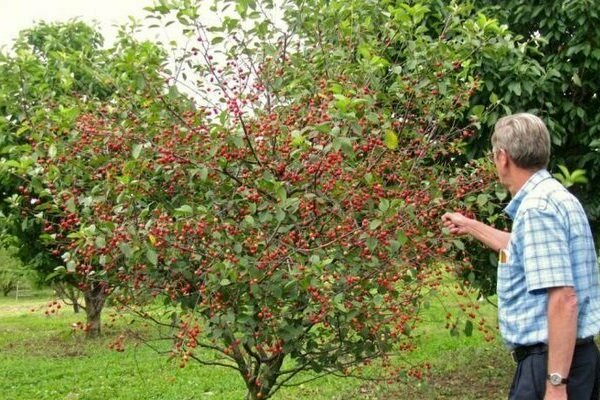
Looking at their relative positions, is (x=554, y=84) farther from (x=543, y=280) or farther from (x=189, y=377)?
(x=189, y=377)

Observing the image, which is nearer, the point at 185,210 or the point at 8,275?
the point at 185,210

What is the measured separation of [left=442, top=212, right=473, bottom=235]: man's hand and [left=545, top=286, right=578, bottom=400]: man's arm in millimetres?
740

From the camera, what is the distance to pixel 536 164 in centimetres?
262

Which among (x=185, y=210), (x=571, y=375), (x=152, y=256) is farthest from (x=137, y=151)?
(x=571, y=375)

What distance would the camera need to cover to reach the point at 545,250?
244 centimetres

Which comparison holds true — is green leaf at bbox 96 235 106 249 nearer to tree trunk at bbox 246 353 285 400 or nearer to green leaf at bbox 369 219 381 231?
green leaf at bbox 369 219 381 231

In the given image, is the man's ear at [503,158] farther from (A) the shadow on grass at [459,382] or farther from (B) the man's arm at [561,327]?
(A) the shadow on grass at [459,382]

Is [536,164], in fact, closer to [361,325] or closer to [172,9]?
[361,325]

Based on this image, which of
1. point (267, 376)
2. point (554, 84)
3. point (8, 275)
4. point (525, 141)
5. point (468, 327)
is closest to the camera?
point (525, 141)

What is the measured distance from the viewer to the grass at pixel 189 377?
7238mm

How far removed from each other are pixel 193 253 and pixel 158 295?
0.69m

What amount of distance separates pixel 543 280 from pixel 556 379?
350 mm

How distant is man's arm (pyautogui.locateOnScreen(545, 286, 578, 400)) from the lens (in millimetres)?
2383

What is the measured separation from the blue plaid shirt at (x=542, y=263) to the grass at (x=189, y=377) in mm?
3166
